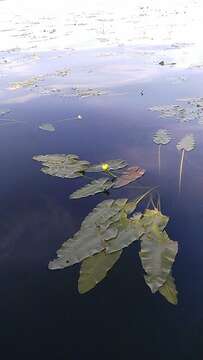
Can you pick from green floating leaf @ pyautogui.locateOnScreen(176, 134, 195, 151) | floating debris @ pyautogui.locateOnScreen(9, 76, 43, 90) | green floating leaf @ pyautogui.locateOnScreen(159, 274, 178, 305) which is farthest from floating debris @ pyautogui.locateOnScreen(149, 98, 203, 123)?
green floating leaf @ pyautogui.locateOnScreen(159, 274, 178, 305)

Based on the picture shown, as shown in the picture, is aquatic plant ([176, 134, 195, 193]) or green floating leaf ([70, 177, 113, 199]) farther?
aquatic plant ([176, 134, 195, 193])

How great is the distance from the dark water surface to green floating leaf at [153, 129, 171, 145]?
8 cm

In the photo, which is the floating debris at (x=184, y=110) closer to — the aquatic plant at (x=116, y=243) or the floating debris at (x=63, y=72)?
the aquatic plant at (x=116, y=243)

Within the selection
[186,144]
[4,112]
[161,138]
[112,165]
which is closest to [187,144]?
[186,144]

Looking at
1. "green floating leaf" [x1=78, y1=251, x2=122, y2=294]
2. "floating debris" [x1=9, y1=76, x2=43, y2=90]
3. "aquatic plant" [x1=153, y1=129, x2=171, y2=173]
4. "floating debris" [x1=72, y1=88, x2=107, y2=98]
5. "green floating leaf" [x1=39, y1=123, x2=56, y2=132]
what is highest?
"green floating leaf" [x1=78, y1=251, x2=122, y2=294]

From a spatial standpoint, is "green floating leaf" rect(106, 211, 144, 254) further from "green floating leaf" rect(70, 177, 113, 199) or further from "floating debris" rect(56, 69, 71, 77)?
"floating debris" rect(56, 69, 71, 77)

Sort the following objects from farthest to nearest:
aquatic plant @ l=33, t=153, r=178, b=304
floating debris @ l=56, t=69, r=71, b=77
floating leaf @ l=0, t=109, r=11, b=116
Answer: floating debris @ l=56, t=69, r=71, b=77 → floating leaf @ l=0, t=109, r=11, b=116 → aquatic plant @ l=33, t=153, r=178, b=304

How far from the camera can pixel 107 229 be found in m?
3.17

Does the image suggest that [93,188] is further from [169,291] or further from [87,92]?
[87,92]

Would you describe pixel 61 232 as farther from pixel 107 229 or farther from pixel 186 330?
pixel 186 330

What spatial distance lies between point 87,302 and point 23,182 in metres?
1.97

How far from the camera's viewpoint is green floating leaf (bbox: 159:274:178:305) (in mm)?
2625

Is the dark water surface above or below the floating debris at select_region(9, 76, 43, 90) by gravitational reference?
above

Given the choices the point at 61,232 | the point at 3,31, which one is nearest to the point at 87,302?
the point at 61,232
